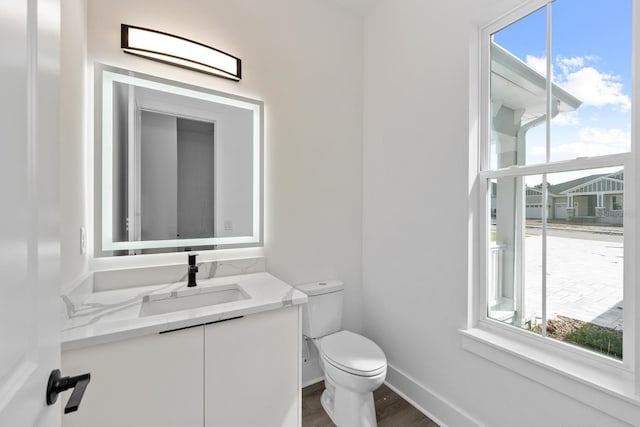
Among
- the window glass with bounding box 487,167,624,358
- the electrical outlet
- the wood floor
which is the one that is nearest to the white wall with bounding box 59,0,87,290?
the electrical outlet

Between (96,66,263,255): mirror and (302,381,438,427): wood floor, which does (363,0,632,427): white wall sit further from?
(96,66,263,255): mirror

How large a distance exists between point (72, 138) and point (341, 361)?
1.55m

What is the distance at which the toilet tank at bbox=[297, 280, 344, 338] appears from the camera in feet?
5.70

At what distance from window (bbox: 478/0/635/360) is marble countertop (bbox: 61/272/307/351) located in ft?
3.47

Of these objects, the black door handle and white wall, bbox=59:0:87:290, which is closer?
the black door handle

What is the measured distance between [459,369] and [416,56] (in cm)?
181

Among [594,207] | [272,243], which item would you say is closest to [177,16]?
[272,243]

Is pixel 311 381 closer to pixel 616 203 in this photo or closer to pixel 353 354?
pixel 353 354

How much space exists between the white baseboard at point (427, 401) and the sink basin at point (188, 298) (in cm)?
119

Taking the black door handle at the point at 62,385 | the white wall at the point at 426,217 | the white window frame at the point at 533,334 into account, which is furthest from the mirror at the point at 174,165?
the white window frame at the point at 533,334

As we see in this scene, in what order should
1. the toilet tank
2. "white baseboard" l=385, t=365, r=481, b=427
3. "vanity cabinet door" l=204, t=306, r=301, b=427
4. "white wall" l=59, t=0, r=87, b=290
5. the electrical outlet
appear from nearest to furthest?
"white wall" l=59, t=0, r=87, b=290
"vanity cabinet door" l=204, t=306, r=301, b=427
the electrical outlet
"white baseboard" l=385, t=365, r=481, b=427
the toilet tank

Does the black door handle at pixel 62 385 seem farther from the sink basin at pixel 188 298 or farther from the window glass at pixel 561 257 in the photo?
the window glass at pixel 561 257

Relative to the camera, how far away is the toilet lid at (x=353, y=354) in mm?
1394

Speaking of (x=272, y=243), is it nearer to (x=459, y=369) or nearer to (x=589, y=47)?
(x=459, y=369)
